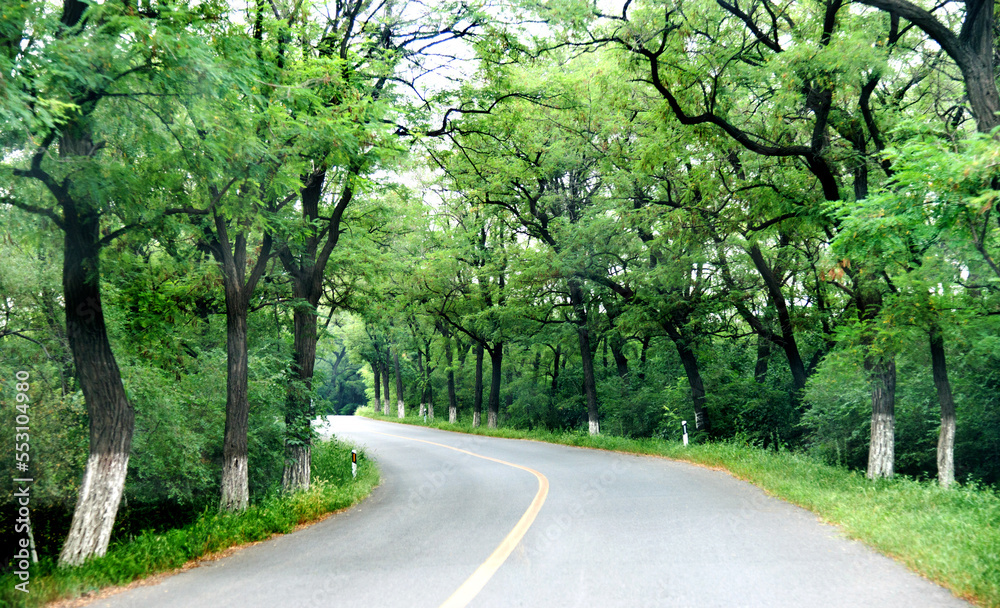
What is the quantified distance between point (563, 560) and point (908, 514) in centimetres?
475

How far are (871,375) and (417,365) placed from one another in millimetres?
37459

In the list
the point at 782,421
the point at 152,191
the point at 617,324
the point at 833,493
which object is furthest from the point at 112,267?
the point at 782,421

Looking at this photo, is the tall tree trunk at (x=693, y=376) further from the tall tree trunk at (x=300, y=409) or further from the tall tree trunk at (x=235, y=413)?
the tall tree trunk at (x=235, y=413)

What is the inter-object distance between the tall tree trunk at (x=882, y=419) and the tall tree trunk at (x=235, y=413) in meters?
11.5

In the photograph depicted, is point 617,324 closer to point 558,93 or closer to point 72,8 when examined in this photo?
point 558,93

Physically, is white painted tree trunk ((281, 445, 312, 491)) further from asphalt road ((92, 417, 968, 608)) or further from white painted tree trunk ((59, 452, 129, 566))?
white painted tree trunk ((59, 452, 129, 566))

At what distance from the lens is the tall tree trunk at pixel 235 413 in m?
9.51

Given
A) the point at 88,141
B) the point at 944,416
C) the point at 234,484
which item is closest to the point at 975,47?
the point at 944,416

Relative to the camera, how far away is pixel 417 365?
151ft

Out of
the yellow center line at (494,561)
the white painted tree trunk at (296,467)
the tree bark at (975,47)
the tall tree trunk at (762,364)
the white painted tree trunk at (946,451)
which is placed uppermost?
the tree bark at (975,47)

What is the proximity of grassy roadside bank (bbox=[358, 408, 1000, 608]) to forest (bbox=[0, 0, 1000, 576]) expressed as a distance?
158 cm

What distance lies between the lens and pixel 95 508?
6.67 metres

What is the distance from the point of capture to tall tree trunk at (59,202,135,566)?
674 centimetres

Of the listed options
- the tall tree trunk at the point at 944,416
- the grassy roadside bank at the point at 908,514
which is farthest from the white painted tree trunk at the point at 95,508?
the tall tree trunk at the point at 944,416
